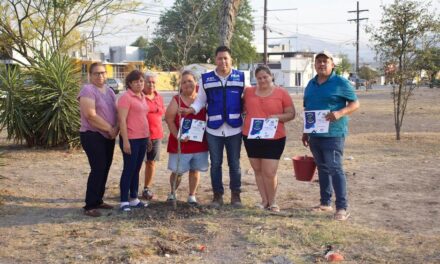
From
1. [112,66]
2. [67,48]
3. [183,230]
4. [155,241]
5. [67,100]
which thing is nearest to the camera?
[155,241]

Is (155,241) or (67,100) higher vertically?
(67,100)

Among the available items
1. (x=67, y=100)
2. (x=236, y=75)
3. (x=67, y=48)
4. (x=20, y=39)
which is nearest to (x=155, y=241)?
(x=236, y=75)

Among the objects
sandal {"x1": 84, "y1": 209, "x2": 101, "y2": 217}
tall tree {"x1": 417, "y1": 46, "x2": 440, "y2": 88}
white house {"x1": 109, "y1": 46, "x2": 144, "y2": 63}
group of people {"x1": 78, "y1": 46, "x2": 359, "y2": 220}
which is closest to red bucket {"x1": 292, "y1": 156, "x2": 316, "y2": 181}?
Answer: group of people {"x1": 78, "y1": 46, "x2": 359, "y2": 220}

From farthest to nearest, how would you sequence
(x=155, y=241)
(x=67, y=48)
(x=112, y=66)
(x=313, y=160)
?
1. (x=112, y=66)
2. (x=67, y=48)
3. (x=313, y=160)
4. (x=155, y=241)

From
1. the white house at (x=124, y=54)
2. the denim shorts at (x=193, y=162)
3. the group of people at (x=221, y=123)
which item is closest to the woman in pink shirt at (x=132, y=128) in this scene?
the group of people at (x=221, y=123)

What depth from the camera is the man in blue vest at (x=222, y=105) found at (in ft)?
18.8

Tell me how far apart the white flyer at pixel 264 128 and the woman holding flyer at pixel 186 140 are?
627 mm

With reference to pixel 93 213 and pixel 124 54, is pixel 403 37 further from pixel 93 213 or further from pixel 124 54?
pixel 124 54

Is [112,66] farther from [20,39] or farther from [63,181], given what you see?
[63,181]

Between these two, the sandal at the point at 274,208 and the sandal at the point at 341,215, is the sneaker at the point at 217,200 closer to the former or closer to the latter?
the sandal at the point at 274,208

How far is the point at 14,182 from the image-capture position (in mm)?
7828

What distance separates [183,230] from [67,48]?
12.9m

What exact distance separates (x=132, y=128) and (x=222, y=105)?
1.04 meters

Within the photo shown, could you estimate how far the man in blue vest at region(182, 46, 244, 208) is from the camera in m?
5.72
